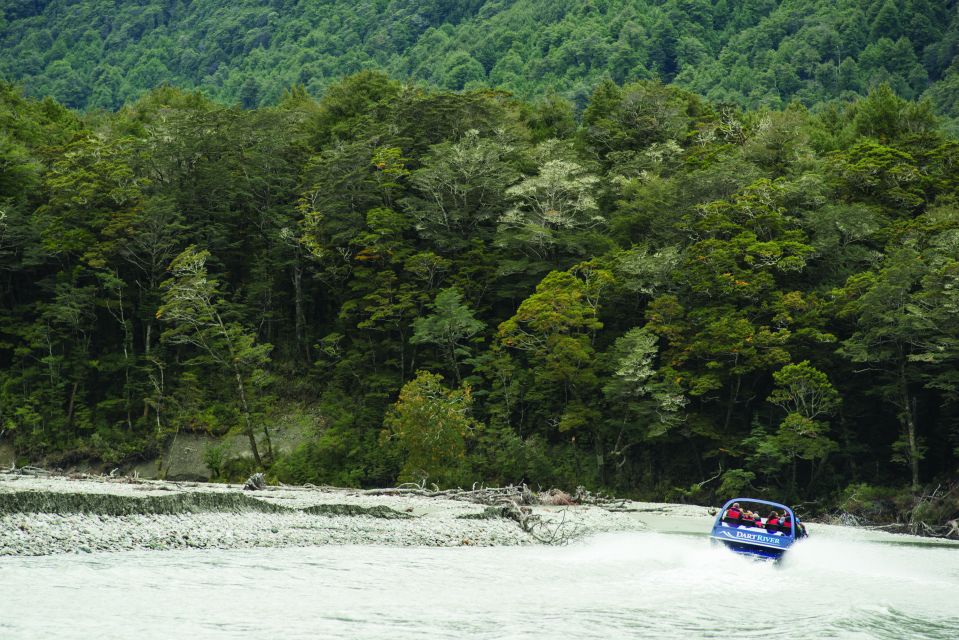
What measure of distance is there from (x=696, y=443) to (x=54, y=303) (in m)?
35.0

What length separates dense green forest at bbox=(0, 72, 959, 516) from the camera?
38.5m

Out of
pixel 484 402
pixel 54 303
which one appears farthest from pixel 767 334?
pixel 54 303

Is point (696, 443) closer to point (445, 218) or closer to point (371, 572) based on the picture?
point (445, 218)

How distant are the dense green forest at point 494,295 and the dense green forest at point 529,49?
180 ft

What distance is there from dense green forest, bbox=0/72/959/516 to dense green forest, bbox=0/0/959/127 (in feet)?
180

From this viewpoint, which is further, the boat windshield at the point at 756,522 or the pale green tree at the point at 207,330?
the pale green tree at the point at 207,330

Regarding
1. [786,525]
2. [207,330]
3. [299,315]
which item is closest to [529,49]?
[299,315]

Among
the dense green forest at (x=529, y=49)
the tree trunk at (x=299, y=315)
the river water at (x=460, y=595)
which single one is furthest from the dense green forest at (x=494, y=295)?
the dense green forest at (x=529, y=49)

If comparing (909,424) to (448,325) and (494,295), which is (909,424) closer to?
(448,325)

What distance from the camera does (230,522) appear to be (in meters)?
19.7

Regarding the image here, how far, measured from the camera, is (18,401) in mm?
47375

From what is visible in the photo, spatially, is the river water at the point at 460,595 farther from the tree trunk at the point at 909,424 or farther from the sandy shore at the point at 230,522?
the tree trunk at the point at 909,424

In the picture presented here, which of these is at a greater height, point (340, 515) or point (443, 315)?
point (443, 315)

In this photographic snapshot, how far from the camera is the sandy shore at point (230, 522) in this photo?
16.3 meters
